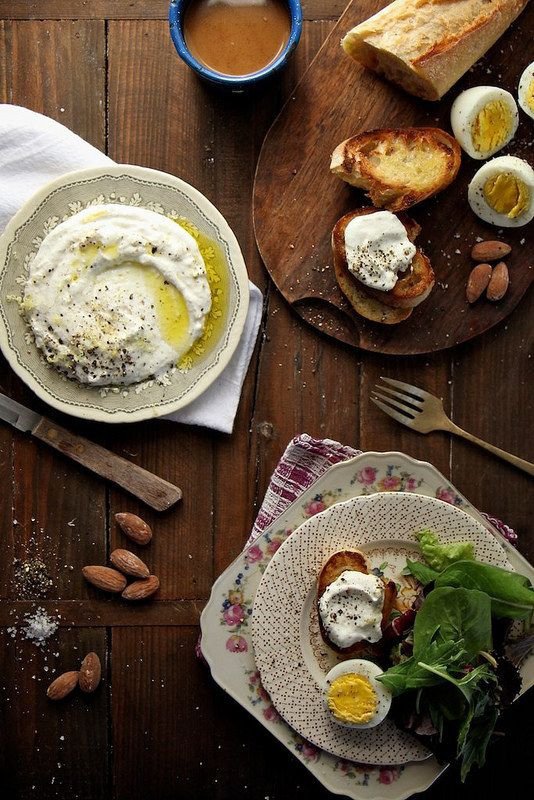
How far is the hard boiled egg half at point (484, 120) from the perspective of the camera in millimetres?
1732

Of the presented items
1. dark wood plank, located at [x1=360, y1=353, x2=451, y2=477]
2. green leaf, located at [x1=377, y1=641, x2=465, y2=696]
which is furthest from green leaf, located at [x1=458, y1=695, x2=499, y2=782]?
dark wood plank, located at [x1=360, y1=353, x2=451, y2=477]

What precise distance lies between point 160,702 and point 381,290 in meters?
1.08

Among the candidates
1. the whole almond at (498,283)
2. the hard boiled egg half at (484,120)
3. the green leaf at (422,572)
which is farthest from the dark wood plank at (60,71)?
the green leaf at (422,572)

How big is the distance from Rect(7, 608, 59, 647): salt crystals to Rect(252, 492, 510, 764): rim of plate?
50cm

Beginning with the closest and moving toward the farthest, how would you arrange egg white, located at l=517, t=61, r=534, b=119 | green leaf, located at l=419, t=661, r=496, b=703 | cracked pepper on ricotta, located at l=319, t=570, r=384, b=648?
green leaf, located at l=419, t=661, r=496, b=703
cracked pepper on ricotta, located at l=319, t=570, r=384, b=648
egg white, located at l=517, t=61, r=534, b=119

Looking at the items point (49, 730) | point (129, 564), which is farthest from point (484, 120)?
point (49, 730)

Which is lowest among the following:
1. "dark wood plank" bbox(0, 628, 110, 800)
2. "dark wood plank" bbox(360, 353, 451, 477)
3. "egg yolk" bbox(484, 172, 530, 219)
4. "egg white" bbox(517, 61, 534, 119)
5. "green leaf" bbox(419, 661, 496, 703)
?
"dark wood plank" bbox(0, 628, 110, 800)

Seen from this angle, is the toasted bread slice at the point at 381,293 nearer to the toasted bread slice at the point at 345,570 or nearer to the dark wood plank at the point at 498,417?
the dark wood plank at the point at 498,417

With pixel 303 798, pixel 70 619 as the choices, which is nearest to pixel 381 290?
pixel 70 619

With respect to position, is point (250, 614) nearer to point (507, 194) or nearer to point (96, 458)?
point (96, 458)

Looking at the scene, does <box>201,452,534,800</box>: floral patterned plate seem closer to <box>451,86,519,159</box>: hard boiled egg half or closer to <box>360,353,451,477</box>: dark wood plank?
<box>360,353,451,477</box>: dark wood plank

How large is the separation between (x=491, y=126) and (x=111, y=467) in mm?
1150

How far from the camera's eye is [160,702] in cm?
184

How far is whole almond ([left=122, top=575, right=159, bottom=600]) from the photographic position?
5.97 feet
